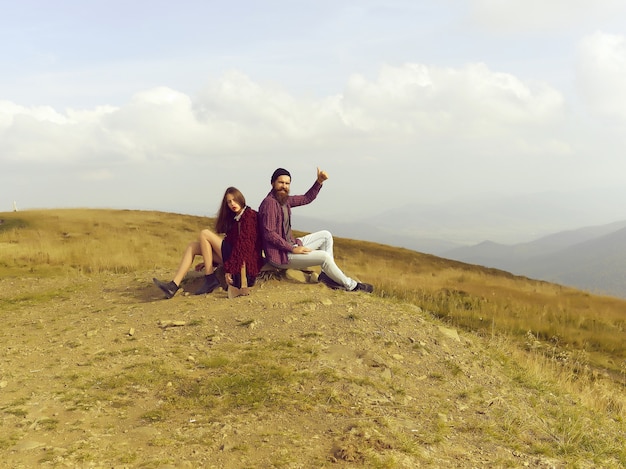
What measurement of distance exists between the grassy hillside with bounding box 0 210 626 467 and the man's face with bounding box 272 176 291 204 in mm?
1893

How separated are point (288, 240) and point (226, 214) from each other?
1.30 metres

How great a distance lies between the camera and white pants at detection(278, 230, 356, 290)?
923 cm

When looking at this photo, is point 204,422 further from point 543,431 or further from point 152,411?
point 543,431

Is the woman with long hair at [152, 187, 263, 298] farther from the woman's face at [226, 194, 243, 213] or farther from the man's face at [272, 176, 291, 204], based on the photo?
the man's face at [272, 176, 291, 204]

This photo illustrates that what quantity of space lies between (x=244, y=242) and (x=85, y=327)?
3.23m

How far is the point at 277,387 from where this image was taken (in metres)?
5.60

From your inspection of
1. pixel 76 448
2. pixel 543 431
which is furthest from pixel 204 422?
pixel 543 431

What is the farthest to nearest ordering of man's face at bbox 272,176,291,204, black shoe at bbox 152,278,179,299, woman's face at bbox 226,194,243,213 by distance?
black shoe at bbox 152,278,179,299, man's face at bbox 272,176,291,204, woman's face at bbox 226,194,243,213

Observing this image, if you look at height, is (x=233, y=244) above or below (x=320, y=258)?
above

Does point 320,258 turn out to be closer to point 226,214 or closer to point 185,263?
point 226,214

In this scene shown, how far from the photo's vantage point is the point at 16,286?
13.3m

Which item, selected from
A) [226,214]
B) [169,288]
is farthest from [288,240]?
[169,288]

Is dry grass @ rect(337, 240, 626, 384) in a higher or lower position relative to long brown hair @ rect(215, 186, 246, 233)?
lower

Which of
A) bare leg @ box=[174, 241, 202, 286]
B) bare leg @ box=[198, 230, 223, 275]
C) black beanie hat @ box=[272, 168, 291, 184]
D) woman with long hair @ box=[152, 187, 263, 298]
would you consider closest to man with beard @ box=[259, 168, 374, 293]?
black beanie hat @ box=[272, 168, 291, 184]
